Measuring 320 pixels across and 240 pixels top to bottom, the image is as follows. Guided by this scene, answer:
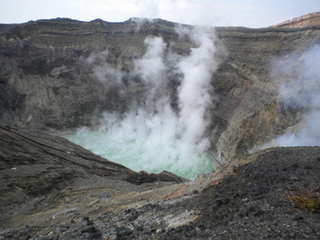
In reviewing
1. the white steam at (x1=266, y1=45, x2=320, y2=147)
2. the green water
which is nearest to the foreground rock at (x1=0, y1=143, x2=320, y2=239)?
the white steam at (x1=266, y1=45, x2=320, y2=147)

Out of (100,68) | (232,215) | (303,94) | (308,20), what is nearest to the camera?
(232,215)

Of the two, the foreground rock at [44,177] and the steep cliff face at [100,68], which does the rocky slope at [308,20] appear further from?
the foreground rock at [44,177]

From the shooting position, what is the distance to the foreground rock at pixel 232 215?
227 centimetres

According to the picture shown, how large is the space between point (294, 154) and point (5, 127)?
439 inches

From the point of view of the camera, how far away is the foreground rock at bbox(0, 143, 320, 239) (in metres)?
2.27

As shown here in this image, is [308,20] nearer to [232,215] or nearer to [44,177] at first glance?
[232,215]

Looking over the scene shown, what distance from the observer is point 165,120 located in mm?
16953

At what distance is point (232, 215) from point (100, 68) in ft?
59.6

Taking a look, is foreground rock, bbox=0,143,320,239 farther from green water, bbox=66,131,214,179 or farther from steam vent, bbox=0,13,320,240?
green water, bbox=66,131,214,179

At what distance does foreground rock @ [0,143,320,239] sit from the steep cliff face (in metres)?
8.62

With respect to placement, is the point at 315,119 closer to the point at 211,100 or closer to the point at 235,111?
the point at 235,111

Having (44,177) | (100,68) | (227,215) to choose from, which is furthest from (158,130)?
(227,215)

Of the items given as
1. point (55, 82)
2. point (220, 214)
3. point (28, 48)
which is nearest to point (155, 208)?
point (220, 214)

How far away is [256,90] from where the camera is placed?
38.9 feet
